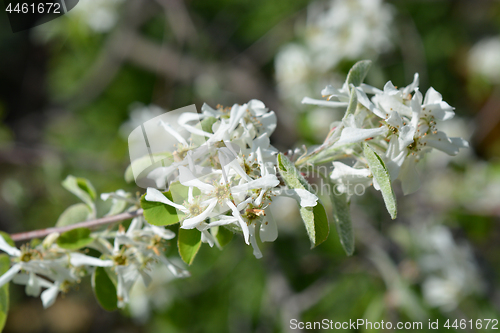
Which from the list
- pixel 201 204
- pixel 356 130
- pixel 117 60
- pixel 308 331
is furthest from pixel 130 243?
pixel 117 60

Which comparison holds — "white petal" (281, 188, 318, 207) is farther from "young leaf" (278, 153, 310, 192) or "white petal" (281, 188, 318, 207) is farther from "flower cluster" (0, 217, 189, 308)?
"flower cluster" (0, 217, 189, 308)

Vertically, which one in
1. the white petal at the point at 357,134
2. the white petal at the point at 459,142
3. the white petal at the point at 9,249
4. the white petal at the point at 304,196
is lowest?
the white petal at the point at 9,249

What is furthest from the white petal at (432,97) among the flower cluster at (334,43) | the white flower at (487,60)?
the white flower at (487,60)

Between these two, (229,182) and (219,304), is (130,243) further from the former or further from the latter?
(219,304)

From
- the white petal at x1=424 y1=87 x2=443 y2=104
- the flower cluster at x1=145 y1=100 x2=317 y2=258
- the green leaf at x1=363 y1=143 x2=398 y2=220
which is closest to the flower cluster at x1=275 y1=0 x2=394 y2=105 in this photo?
the white petal at x1=424 y1=87 x2=443 y2=104

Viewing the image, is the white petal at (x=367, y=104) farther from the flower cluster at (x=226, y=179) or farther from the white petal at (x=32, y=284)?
the white petal at (x=32, y=284)

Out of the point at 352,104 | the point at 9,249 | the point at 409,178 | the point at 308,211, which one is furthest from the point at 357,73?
the point at 9,249

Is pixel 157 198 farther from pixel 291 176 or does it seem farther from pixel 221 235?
pixel 291 176
